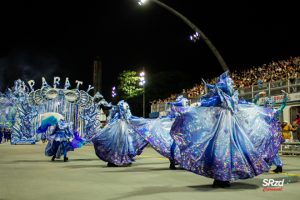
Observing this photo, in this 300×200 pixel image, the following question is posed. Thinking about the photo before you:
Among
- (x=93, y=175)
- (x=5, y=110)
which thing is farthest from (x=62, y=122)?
(x=5, y=110)

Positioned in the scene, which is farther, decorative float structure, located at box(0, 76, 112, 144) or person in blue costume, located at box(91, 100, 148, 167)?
decorative float structure, located at box(0, 76, 112, 144)

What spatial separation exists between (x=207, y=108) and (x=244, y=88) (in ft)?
56.5

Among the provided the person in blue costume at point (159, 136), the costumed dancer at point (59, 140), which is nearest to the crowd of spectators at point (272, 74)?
the person in blue costume at point (159, 136)

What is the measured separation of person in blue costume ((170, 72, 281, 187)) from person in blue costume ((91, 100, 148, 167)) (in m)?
5.77

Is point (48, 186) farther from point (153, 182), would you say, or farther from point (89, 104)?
point (89, 104)

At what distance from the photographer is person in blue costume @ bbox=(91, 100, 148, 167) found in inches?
561

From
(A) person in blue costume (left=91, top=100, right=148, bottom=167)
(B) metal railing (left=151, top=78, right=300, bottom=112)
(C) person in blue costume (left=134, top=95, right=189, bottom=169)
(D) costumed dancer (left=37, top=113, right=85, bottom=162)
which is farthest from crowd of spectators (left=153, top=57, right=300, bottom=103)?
(D) costumed dancer (left=37, top=113, right=85, bottom=162)

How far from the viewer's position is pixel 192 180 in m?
9.98

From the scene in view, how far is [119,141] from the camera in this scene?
14367mm

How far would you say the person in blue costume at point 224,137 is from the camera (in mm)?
8016

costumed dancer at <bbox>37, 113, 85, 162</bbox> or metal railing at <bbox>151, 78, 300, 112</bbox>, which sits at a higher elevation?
metal railing at <bbox>151, 78, 300, 112</bbox>

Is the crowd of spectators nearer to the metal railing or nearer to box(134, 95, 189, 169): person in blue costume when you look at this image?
the metal railing

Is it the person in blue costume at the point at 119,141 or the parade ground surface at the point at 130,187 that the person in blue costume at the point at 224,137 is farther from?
the person in blue costume at the point at 119,141

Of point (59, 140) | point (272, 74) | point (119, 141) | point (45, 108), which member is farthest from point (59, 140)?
point (45, 108)
